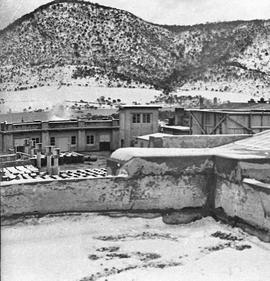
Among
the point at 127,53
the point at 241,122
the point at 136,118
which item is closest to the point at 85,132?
the point at 136,118

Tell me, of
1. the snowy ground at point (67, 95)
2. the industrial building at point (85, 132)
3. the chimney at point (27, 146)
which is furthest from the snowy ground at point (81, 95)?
the chimney at point (27, 146)

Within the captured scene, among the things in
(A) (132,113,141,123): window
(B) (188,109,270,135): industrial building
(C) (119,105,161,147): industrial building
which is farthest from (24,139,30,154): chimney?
(B) (188,109,270,135): industrial building

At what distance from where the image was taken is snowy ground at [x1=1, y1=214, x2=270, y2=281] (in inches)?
355

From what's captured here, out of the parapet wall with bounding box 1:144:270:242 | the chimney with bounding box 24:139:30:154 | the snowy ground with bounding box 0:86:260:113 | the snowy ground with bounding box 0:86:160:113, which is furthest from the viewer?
the snowy ground with bounding box 0:86:260:113

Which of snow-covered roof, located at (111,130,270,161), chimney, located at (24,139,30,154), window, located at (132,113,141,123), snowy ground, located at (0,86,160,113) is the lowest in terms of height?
chimney, located at (24,139,30,154)

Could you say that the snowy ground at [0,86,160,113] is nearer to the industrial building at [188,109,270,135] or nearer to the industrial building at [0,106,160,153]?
the industrial building at [0,106,160,153]

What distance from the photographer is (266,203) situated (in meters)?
11.0

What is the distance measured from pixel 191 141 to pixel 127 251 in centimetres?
714

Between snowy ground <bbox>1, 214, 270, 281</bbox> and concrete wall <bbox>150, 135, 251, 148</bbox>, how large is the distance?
437 cm

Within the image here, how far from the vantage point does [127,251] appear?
10.2m

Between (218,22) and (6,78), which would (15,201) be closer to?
(6,78)

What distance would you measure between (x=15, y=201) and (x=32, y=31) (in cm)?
7636

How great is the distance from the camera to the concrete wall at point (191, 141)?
54.0 feet

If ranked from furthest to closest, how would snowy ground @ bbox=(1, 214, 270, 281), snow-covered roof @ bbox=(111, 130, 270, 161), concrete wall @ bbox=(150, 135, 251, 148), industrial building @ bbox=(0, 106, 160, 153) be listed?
industrial building @ bbox=(0, 106, 160, 153)
concrete wall @ bbox=(150, 135, 251, 148)
snow-covered roof @ bbox=(111, 130, 270, 161)
snowy ground @ bbox=(1, 214, 270, 281)
